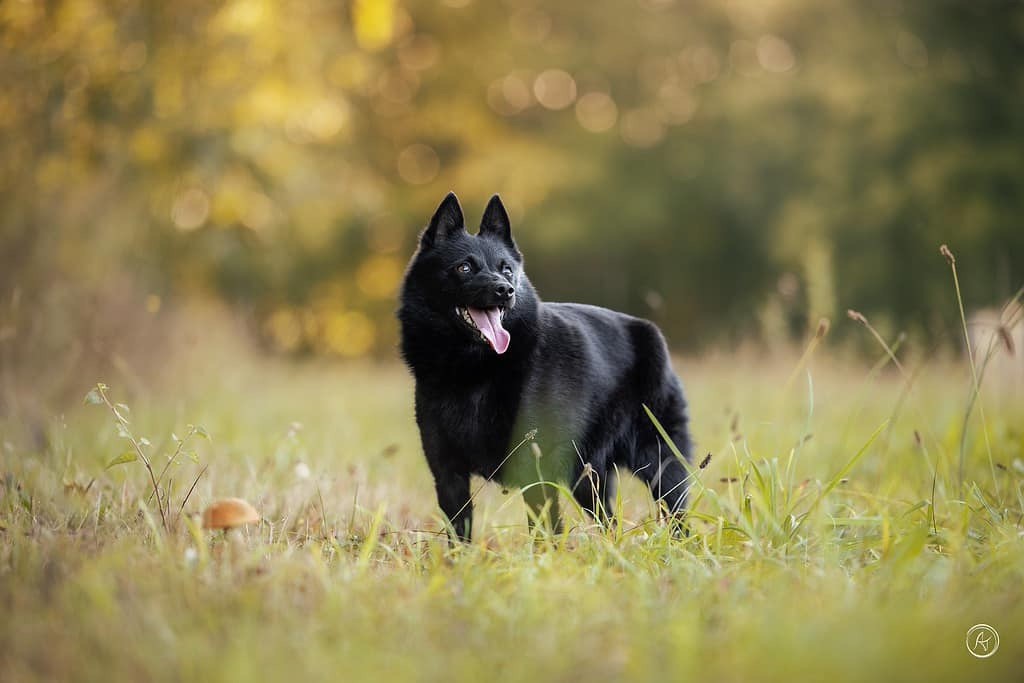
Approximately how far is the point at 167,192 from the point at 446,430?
6.50 meters

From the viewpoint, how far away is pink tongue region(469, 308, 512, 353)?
118 inches

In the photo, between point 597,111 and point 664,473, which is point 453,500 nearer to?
point 664,473

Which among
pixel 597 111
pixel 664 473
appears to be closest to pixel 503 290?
pixel 664 473

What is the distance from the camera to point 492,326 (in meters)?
3.05

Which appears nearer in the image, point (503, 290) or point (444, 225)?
point (503, 290)

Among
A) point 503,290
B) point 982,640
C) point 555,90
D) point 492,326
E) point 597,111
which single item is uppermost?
point 555,90

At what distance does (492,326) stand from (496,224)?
62 centimetres

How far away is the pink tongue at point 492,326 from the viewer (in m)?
2.99

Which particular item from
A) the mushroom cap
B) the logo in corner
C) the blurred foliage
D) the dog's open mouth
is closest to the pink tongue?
the dog's open mouth

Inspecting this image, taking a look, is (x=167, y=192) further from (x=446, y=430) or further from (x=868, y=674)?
(x=868, y=674)

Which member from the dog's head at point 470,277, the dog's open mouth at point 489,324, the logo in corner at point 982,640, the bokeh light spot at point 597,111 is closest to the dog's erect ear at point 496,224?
the dog's head at point 470,277

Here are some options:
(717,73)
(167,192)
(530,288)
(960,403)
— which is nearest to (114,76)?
(167,192)

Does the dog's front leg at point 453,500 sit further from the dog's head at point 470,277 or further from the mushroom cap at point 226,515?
the mushroom cap at point 226,515

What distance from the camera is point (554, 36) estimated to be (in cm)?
1642
